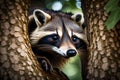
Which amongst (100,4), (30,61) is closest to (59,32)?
(100,4)

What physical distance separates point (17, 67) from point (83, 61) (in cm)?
140

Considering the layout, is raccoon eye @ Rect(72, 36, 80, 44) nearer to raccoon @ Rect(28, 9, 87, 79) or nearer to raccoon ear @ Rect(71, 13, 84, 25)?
raccoon @ Rect(28, 9, 87, 79)

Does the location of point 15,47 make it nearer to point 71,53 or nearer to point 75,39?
point 71,53

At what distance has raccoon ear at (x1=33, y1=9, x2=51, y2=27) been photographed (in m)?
5.57

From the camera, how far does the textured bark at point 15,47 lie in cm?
447

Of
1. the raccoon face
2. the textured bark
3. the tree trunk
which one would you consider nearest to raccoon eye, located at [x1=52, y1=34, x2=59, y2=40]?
the raccoon face

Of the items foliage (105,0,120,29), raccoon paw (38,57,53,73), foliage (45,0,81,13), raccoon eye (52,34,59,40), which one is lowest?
raccoon paw (38,57,53,73)

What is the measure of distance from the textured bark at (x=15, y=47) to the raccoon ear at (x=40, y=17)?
712mm

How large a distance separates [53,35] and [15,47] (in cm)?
106

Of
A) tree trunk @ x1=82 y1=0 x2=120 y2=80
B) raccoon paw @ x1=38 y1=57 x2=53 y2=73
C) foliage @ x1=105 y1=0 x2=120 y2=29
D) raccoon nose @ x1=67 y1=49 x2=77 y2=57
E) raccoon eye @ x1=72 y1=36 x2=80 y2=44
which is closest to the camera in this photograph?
foliage @ x1=105 y1=0 x2=120 y2=29

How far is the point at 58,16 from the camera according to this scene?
602cm

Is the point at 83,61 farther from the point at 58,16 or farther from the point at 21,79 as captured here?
the point at 21,79

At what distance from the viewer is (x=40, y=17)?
5.67 metres

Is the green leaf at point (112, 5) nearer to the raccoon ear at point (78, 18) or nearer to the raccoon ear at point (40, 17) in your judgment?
the raccoon ear at point (40, 17)
